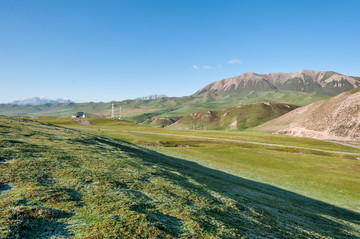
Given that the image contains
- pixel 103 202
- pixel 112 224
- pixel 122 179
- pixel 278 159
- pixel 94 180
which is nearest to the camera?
pixel 112 224

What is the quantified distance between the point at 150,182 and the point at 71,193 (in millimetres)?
6477

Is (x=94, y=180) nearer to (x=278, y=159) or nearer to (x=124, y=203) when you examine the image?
(x=124, y=203)

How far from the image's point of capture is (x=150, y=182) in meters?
16.6

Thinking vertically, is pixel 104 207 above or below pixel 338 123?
above

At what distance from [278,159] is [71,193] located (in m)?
67.0

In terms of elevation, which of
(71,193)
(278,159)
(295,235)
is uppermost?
(71,193)

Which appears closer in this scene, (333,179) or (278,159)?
(333,179)

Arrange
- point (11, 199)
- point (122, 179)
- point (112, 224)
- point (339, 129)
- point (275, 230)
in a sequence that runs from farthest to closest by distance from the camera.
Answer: point (339, 129)
point (122, 179)
point (275, 230)
point (11, 199)
point (112, 224)

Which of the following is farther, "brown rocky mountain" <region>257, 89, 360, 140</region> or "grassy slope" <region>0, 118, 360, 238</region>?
"brown rocky mountain" <region>257, 89, 360, 140</region>

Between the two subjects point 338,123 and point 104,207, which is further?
point 338,123

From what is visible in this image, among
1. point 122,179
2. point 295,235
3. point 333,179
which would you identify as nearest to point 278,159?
point 333,179

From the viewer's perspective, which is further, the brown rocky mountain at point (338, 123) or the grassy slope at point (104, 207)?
the brown rocky mountain at point (338, 123)

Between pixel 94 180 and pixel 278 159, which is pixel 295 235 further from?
pixel 278 159

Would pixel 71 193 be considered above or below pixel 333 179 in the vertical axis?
above
